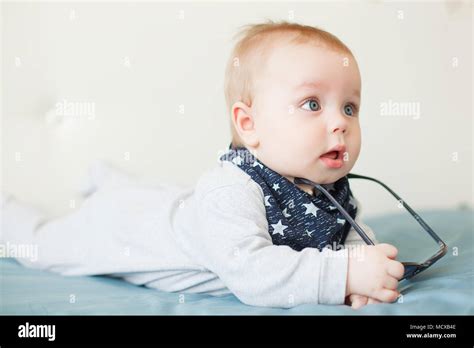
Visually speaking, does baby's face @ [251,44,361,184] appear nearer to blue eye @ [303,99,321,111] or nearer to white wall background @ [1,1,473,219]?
blue eye @ [303,99,321,111]

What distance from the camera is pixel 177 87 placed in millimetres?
1172

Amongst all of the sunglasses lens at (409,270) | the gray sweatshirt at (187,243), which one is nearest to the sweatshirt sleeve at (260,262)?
the gray sweatshirt at (187,243)

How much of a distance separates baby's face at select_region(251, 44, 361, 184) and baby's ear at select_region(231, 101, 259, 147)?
16 mm

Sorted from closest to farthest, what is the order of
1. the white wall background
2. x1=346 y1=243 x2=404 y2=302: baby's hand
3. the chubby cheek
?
x1=346 y1=243 x2=404 y2=302: baby's hand
the chubby cheek
the white wall background

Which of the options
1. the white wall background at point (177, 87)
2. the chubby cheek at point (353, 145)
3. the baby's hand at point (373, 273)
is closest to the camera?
the baby's hand at point (373, 273)

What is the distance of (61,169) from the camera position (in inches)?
48.5

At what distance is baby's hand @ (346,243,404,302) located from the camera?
2.22 feet

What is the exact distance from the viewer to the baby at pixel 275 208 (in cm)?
69

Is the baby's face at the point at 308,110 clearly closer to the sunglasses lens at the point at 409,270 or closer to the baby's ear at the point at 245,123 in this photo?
the baby's ear at the point at 245,123

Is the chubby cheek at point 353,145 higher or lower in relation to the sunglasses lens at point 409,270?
higher

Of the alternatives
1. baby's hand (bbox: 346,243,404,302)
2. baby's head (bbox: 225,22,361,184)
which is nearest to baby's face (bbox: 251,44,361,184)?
baby's head (bbox: 225,22,361,184)

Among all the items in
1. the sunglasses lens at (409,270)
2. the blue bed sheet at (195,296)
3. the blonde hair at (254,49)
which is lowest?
the blue bed sheet at (195,296)

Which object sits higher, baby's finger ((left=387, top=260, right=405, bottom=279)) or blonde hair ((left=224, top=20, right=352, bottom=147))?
blonde hair ((left=224, top=20, right=352, bottom=147))

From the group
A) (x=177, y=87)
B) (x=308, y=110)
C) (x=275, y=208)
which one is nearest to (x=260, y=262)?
(x=275, y=208)
